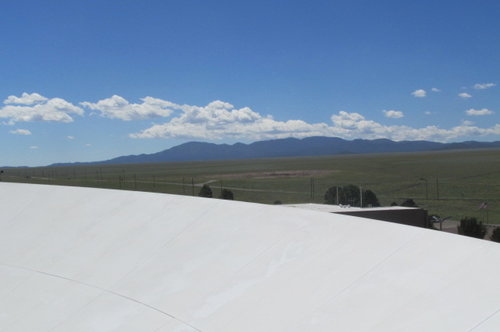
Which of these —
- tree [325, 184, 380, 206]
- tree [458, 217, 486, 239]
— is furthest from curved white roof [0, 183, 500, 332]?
tree [458, 217, 486, 239]

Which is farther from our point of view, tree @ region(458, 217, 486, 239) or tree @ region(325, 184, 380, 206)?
tree @ region(325, 184, 380, 206)

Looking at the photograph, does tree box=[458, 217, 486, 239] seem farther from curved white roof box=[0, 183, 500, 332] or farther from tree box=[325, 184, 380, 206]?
curved white roof box=[0, 183, 500, 332]

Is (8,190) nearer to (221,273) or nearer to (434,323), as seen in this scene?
(221,273)

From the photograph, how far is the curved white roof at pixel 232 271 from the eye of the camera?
15.5 feet

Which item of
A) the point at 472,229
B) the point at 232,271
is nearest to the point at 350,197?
the point at 472,229

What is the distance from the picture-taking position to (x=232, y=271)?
6.73 metres

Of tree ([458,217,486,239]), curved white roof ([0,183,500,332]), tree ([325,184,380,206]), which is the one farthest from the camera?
tree ([325,184,380,206])

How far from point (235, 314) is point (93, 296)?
2.93m

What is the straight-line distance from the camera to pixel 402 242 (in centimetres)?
557

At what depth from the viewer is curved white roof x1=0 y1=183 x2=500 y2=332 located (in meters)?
4.73

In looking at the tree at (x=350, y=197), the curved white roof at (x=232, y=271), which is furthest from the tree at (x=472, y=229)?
→ the curved white roof at (x=232, y=271)

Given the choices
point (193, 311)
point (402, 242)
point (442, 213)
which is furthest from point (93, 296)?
point (442, 213)

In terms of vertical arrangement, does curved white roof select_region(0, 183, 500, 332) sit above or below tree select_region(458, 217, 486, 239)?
above

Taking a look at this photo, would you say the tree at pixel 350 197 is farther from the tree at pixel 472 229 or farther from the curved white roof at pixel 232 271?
the curved white roof at pixel 232 271
